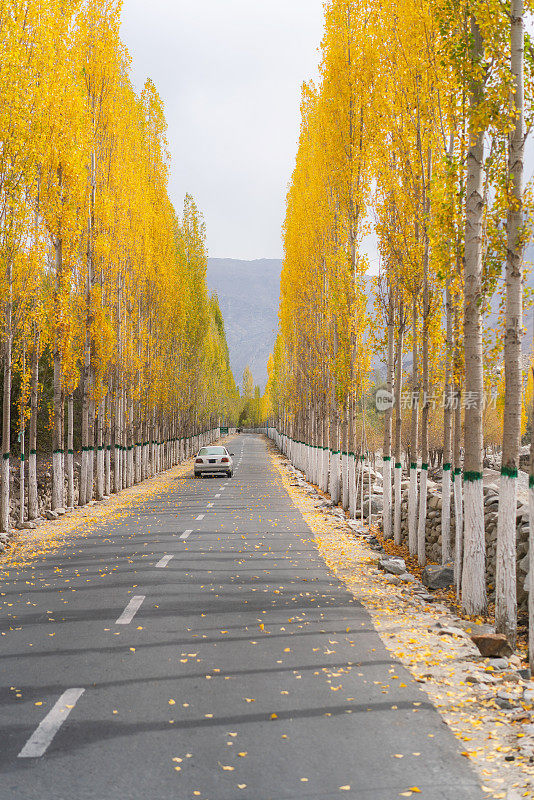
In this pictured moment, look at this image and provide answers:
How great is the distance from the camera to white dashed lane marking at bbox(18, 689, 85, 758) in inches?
187

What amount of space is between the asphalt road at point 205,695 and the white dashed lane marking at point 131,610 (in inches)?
1.6

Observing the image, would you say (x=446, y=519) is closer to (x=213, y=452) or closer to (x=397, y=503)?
(x=397, y=503)

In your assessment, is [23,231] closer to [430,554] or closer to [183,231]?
[430,554]

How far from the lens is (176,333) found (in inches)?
1869

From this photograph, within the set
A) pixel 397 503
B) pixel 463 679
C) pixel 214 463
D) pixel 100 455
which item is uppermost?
pixel 100 455

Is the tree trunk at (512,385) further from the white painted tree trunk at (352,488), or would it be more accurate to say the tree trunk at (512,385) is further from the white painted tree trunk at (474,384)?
the white painted tree trunk at (352,488)

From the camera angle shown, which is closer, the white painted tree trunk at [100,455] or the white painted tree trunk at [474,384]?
the white painted tree trunk at [474,384]

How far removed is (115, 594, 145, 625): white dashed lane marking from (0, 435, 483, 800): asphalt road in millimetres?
39

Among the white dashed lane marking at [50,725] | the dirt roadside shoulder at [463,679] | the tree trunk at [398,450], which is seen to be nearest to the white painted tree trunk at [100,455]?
the tree trunk at [398,450]

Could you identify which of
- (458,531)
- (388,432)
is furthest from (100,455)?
(458,531)

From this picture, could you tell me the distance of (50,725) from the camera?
518cm

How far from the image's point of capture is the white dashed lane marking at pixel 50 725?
4746mm

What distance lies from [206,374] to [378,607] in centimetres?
6151

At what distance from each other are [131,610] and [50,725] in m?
3.69
